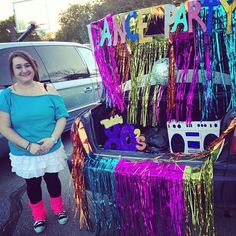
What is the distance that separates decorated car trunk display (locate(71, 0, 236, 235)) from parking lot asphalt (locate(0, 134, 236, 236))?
0.29m

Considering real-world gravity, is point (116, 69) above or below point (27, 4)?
below

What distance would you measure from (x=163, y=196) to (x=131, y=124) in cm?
75

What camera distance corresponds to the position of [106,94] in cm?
262

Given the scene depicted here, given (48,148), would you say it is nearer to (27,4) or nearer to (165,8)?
(165,8)

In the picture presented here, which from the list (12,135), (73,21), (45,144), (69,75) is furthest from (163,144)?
(73,21)

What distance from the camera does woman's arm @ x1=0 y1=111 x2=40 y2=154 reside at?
7.65ft

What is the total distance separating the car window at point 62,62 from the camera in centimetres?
446

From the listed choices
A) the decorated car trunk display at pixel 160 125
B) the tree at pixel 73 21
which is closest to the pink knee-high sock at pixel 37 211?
the decorated car trunk display at pixel 160 125

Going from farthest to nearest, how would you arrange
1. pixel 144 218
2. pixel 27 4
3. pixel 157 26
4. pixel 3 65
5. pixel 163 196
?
1. pixel 27 4
2. pixel 3 65
3. pixel 157 26
4. pixel 144 218
5. pixel 163 196

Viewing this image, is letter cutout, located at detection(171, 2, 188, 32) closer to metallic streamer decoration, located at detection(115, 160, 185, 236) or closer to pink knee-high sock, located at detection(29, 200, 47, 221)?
metallic streamer decoration, located at detection(115, 160, 185, 236)

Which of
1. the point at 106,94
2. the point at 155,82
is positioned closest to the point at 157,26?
the point at 155,82

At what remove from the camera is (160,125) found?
8.45 ft

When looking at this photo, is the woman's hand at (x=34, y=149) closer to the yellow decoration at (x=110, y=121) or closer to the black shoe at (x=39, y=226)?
the yellow decoration at (x=110, y=121)

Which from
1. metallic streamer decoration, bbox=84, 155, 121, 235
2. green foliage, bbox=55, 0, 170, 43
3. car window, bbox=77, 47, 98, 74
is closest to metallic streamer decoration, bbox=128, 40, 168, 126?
metallic streamer decoration, bbox=84, 155, 121, 235
